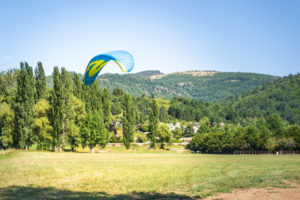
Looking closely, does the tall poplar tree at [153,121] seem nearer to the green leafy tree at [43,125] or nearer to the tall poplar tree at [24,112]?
the green leafy tree at [43,125]

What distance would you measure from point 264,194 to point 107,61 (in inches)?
554

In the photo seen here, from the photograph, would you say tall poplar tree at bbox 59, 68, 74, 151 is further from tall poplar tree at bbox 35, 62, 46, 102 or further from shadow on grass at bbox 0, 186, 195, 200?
shadow on grass at bbox 0, 186, 195, 200

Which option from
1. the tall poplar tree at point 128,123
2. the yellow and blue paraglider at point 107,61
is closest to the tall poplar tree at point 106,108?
the tall poplar tree at point 128,123

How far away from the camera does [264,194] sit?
13672 millimetres

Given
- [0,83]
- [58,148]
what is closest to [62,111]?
[58,148]

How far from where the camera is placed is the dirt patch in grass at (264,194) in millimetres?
12883

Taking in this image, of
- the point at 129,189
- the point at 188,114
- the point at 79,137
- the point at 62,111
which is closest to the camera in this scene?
the point at 129,189

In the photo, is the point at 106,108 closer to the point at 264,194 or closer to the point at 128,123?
the point at 128,123

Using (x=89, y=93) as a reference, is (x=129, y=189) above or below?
below

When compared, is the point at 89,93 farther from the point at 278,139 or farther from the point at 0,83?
the point at 278,139

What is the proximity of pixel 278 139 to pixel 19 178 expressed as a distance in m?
60.1

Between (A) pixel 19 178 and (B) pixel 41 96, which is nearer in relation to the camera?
(A) pixel 19 178

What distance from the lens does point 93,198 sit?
14.0 metres

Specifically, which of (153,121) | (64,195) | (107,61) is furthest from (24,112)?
(64,195)
